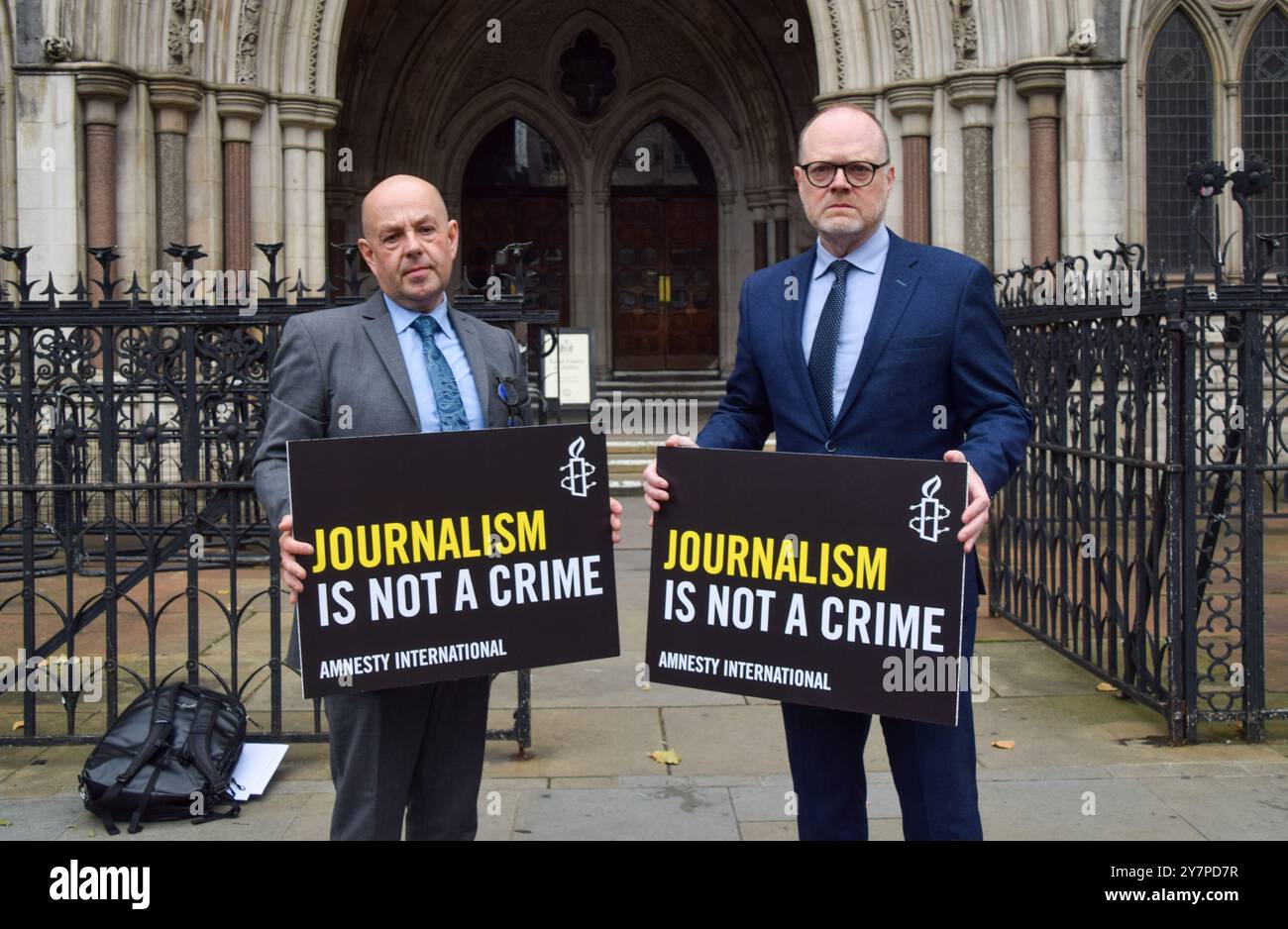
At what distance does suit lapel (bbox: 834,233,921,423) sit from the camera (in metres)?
3.25

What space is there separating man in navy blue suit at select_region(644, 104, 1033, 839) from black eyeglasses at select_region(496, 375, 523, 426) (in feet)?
1.42

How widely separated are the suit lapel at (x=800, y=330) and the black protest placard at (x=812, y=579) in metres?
0.19

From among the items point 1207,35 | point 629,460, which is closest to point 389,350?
point 629,460

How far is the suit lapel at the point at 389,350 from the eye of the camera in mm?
3383

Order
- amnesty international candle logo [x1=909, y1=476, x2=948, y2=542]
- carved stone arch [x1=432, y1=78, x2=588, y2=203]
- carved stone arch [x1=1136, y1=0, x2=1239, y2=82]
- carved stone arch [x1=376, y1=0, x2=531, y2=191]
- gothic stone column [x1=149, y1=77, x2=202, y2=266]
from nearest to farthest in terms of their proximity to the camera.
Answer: amnesty international candle logo [x1=909, y1=476, x2=948, y2=542]
gothic stone column [x1=149, y1=77, x2=202, y2=266]
carved stone arch [x1=1136, y1=0, x2=1239, y2=82]
carved stone arch [x1=376, y1=0, x2=531, y2=191]
carved stone arch [x1=432, y1=78, x2=588, y2=203]

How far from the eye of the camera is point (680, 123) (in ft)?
65.1

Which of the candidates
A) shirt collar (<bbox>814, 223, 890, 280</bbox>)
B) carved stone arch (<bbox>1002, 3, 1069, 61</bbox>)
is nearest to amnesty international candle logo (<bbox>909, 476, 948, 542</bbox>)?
shirt collar (<bbox>814, 223, 890, 280</bbox>)

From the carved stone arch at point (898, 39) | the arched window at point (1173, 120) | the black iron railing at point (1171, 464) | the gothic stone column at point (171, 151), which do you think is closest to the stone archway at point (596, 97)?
the carved stone arch at point (898, 39)

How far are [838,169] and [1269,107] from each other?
13429mm

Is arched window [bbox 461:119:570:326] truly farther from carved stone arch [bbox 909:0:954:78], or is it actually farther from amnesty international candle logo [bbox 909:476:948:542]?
amnesty international candle logo [bbox 909:476:948:542]

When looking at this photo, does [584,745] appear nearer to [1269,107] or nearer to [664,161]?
[1269,107]

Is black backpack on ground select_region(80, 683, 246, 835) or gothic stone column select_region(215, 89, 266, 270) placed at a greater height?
gothic stone column select_region(215, 89, 266, 270)

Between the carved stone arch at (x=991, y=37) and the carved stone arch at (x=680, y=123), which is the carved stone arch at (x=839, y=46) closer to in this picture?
the carved stone arch at (x=991, y=37)

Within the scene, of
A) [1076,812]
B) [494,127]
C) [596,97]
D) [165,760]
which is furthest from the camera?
[494,127]
